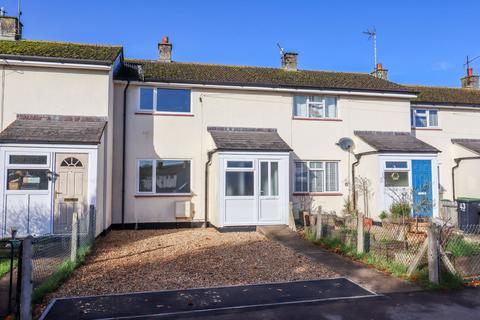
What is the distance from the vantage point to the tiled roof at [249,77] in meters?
14.1

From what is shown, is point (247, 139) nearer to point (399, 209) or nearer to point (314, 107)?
point (314, 107)

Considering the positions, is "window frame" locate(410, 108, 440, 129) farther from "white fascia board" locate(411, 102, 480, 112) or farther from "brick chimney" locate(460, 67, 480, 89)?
"brick chimney" locate(460, 67, 480, 89)

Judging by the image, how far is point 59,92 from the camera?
38.4 feet

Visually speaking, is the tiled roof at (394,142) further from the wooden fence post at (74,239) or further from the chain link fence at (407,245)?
the wooden fence post at (74,239)

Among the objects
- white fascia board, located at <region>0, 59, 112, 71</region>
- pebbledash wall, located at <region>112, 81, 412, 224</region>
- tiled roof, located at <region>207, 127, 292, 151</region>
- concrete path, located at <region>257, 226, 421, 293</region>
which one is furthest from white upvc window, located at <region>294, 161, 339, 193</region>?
white fascia board, located at <region>0, 59, 112, 71</region>

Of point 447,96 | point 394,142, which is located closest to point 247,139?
point 394,142

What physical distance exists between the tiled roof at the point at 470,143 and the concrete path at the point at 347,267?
402 inches

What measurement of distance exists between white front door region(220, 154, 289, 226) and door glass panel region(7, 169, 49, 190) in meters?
5.28

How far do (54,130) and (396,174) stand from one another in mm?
11865

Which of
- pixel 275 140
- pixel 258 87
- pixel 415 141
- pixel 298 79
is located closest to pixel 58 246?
pixel 275 140

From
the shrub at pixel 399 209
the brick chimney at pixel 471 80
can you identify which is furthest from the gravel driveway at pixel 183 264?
the brick chimney at pixel 471 80

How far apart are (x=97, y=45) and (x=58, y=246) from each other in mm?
8579

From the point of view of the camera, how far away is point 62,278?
6668 millimetres

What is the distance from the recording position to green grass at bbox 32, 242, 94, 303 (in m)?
5.74
